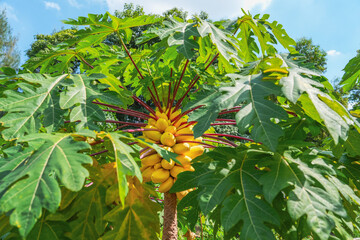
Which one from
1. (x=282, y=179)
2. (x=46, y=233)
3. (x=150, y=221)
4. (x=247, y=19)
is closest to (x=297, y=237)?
(x=282, y=179)

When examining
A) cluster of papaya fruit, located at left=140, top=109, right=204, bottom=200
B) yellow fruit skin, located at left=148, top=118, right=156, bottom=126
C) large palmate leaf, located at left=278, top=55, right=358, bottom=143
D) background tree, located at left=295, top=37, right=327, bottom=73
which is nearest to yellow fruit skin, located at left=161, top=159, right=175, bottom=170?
cluster of papaya fruit, located at left=140, top=109, right=204, bottom=200

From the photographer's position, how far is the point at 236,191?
0.86 meters

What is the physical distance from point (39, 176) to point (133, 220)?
415 millimetres

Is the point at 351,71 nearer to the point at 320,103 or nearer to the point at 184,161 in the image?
the point at 320,103

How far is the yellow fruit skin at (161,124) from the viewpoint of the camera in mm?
1243

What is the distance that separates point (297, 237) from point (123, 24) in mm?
1092

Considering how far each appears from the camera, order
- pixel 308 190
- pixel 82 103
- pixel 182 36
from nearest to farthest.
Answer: pixel 308 190
pixel 82 103
pixel 182 36

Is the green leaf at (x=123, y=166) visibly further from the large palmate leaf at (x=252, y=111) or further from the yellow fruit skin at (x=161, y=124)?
the yellow fruit skin at (x=161, y=124)

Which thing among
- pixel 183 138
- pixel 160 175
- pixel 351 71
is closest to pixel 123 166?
pixel 160 175

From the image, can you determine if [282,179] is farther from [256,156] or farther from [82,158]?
[82,158]

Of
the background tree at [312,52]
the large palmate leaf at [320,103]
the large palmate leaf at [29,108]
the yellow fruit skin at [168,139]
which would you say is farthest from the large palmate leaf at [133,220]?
the background tree at [312,52]

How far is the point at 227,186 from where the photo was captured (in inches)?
33.6

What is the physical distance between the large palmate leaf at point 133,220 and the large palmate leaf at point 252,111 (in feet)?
1.31

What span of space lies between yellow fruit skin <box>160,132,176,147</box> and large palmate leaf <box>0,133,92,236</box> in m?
0.48
